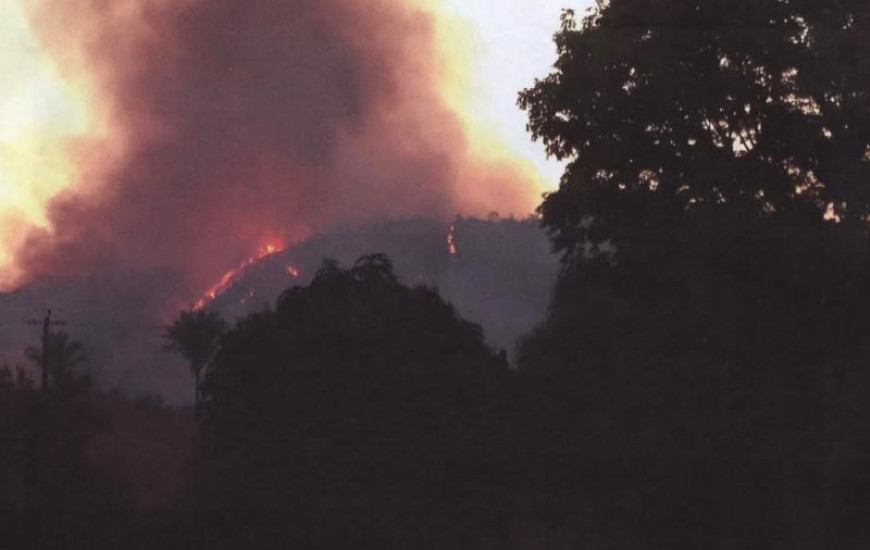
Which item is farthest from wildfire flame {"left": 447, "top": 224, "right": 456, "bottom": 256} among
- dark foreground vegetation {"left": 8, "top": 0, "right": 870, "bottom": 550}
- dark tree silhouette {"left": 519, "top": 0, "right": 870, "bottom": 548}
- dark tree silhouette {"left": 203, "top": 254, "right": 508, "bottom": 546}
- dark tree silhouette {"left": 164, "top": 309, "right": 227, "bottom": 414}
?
dark tree silhouette {"left": 519, "top": 0, "right": 870, "bottom": 548}

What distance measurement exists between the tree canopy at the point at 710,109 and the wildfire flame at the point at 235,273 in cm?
8047

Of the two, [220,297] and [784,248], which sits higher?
[220,297]

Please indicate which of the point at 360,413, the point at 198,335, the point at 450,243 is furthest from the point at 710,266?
the point at 450,243

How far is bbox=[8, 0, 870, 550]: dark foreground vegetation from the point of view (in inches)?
831

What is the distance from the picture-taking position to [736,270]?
2109cm

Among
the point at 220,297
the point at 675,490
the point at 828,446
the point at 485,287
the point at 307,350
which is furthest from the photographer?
the point at 485,287

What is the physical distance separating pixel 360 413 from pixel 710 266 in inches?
279

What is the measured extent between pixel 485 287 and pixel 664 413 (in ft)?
319

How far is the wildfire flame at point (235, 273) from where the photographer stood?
343ft

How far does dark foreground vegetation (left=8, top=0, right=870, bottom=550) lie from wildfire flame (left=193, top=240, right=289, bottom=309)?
7842 cm

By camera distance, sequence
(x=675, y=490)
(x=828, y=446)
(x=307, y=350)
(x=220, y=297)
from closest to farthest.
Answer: (x=828, y=446) < (x=675, y=490) < (x=307, y=350) < (x=220, y=297)

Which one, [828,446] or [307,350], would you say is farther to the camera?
[307,350]

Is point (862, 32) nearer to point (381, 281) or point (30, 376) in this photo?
point (381, 281)

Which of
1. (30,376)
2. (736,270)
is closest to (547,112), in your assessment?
(736,270)
